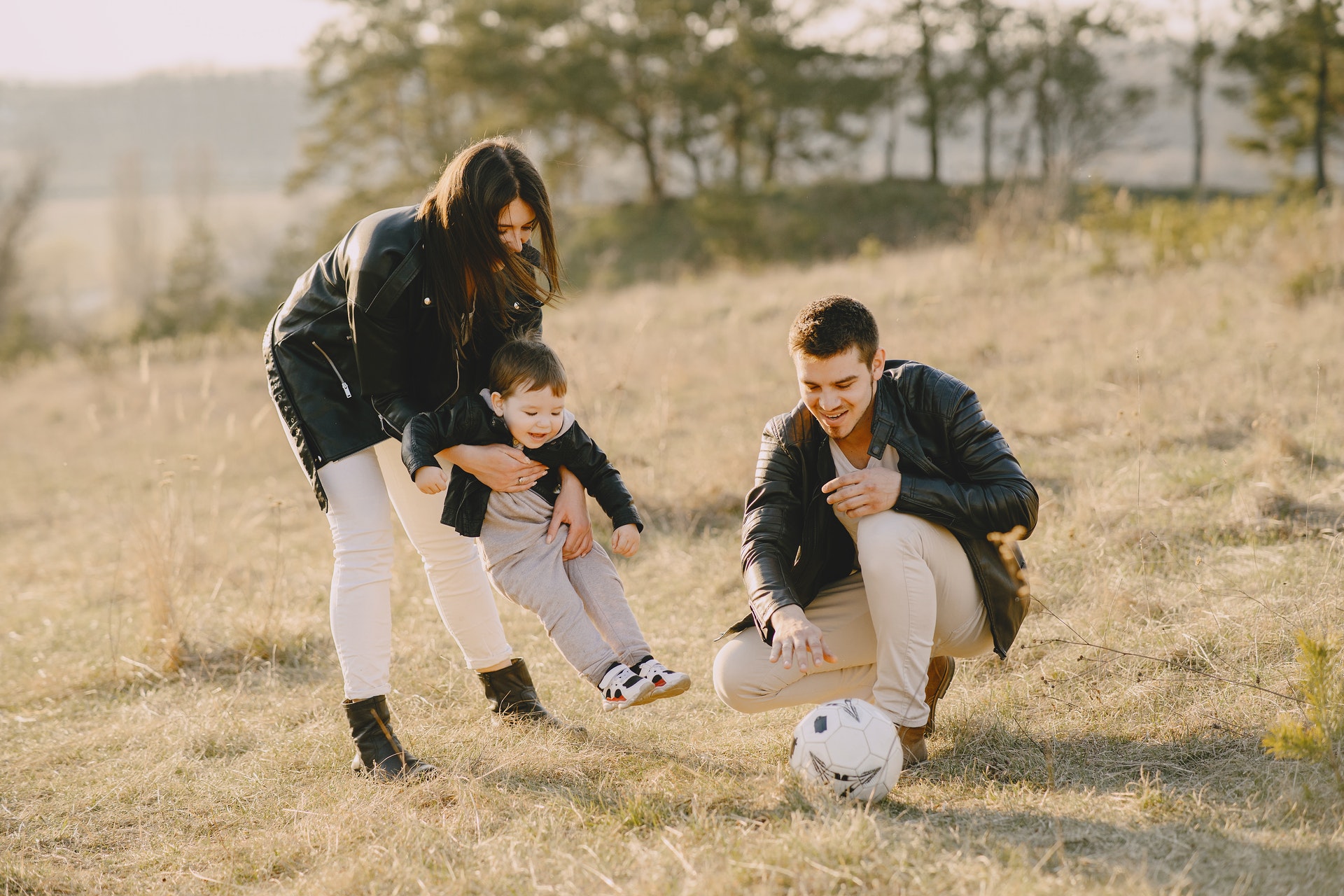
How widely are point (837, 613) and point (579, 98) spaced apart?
1013 inches

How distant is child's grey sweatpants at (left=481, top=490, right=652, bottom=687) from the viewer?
10.2 feet

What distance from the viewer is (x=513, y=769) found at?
3.13 meters

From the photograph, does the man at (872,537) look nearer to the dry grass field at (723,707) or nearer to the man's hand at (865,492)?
the man's hand at (865,492)

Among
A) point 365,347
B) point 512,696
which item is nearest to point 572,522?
point 512,696

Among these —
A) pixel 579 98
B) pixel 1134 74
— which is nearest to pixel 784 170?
pixel 579 98

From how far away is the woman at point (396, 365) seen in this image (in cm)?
298

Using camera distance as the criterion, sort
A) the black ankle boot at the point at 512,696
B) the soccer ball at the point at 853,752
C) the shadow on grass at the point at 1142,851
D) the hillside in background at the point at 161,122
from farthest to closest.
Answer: the hillside in background at the point at 161,122 < the black ankle boot at the point at 512,696 < the soccer ball at the point at 853,752 < the shadow on grass at the point at 1142,851

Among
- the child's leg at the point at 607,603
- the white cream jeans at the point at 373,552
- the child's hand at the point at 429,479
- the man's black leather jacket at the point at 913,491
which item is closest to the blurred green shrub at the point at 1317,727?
the man's black leather jacket at the point at 913,491

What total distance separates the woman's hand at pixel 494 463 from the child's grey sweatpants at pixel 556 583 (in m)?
0.08

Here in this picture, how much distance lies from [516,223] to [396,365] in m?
0.58

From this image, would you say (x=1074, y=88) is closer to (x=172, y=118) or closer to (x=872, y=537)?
(x=872, y=537)

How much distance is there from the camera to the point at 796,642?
2654 mm

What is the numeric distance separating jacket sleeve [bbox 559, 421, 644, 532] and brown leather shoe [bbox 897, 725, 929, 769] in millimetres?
1035

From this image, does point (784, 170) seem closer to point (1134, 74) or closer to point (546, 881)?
point (1134, 74)
